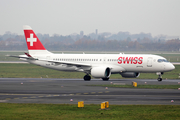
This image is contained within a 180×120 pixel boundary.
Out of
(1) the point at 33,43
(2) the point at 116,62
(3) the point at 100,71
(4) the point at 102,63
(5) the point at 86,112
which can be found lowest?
(5) the point at 86,112

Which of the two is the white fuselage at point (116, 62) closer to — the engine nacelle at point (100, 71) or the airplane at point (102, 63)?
the airplane at point (102, 63)

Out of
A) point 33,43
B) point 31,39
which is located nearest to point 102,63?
point 33,43

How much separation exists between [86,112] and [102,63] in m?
31.4

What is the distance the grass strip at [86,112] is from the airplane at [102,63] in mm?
25801

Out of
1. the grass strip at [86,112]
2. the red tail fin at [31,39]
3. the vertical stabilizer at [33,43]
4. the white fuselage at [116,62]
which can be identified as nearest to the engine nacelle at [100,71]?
the white fuselage at [116,62]

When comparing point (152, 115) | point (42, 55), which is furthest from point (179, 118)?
point (42, 55)

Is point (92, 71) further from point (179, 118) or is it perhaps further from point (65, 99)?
point (179, 118)

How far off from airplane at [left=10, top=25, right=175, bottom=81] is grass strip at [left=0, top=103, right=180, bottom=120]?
25.8 metres

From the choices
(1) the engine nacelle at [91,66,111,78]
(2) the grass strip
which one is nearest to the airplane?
(1) the engine nacelle at [91,66,111,78]

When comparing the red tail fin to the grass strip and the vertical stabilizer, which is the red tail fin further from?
the grass strip

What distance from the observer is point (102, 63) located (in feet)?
174

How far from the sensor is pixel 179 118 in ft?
65.0

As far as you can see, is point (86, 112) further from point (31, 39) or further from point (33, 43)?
point (31, 39)

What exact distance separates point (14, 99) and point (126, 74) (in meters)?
26.5
